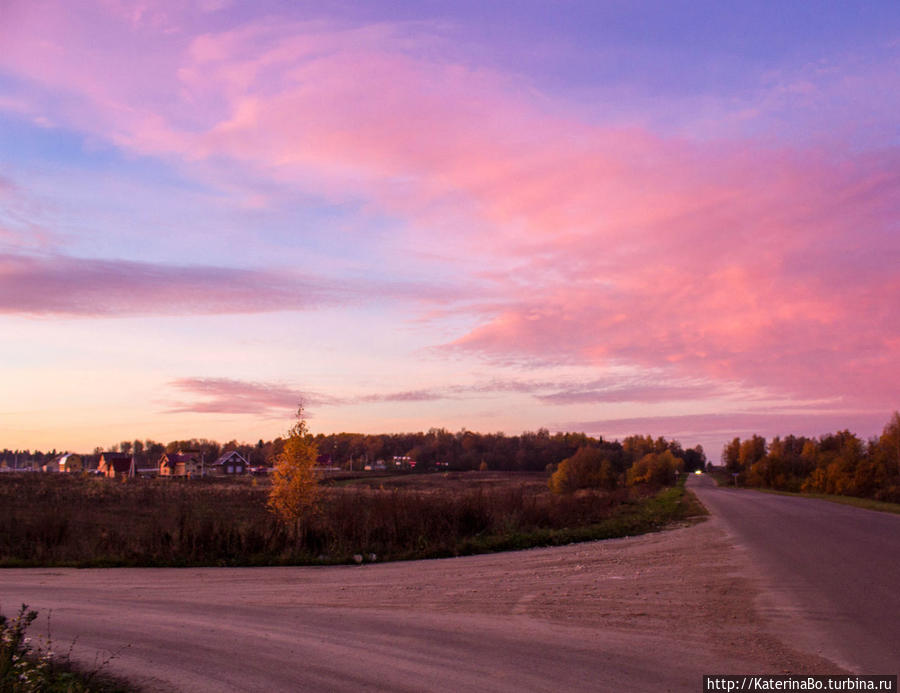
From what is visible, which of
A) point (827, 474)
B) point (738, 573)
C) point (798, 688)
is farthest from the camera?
point (827, 474)

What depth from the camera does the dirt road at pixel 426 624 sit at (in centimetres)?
731

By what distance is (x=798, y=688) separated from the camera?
672cm

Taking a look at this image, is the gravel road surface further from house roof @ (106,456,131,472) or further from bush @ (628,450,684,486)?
house roof @ (106,456,131,472)

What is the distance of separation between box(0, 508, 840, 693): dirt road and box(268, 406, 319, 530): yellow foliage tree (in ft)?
15.2

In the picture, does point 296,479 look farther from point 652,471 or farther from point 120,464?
point 120,464

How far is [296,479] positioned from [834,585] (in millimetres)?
14284

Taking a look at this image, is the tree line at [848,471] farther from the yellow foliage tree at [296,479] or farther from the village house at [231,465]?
the village house at [231,465]

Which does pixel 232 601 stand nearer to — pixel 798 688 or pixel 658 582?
pixel 658 582

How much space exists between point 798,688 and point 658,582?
6.14 m

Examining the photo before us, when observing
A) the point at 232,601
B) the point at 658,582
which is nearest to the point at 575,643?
the point at 658,582

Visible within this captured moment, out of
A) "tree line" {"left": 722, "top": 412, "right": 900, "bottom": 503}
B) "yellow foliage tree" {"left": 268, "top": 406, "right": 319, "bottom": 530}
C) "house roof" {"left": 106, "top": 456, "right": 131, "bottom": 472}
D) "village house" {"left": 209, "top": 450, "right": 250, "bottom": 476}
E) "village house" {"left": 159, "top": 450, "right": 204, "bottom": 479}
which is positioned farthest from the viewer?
"village house" {"left": 209, "top": 450, "right": 250, "bottom": 476}

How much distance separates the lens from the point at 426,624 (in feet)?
32.0

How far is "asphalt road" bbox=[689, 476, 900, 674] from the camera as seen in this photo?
821cm

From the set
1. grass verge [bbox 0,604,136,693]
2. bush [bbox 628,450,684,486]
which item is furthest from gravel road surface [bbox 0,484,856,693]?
bush [bbox 628,450,684,486]
